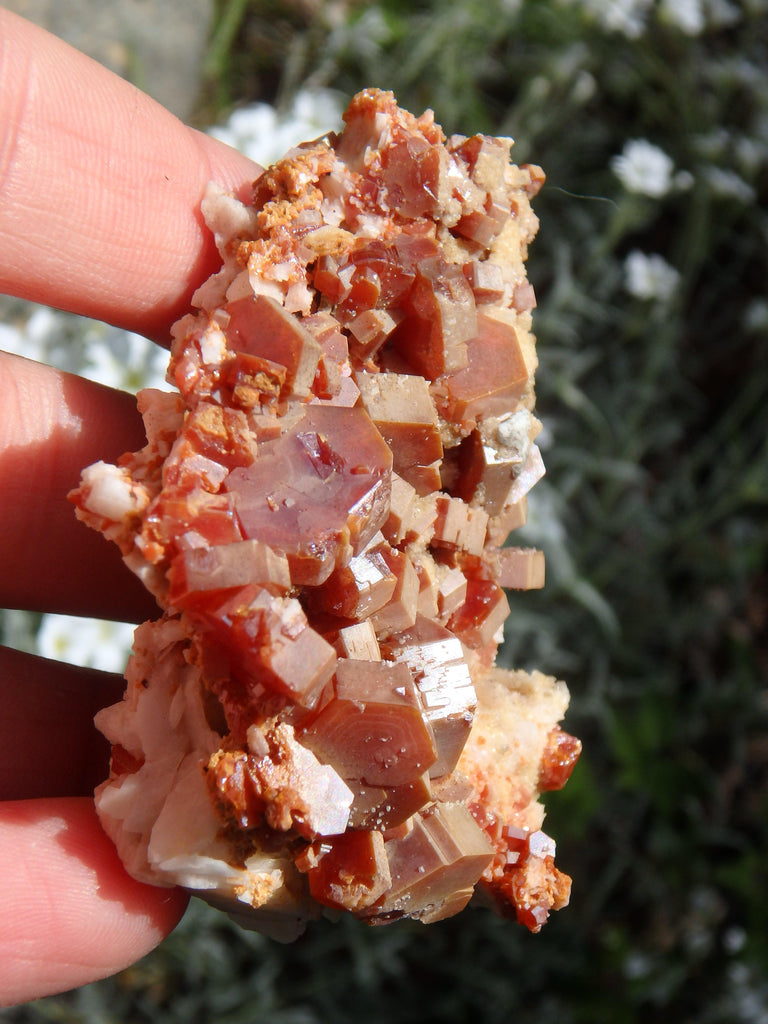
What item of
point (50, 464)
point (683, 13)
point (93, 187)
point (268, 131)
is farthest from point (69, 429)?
point (683, 13)

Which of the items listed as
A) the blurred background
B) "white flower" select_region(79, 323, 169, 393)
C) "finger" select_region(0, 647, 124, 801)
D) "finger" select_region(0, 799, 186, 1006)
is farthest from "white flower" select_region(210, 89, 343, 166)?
"finger" select_region(0, 799, 186, 1006)

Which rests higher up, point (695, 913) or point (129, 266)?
point (129, 266)

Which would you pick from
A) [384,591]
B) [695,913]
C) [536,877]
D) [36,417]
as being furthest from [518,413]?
[695,913]

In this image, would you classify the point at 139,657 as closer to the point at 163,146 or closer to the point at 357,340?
the point at 357,340

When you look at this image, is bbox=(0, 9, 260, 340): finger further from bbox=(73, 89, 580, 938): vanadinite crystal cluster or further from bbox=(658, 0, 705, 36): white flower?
bbox=(658, 0, 705, 36): white flower

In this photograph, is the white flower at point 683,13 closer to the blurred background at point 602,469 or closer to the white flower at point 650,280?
the blurred background at point 602,469

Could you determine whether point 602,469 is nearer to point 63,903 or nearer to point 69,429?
point 69,429

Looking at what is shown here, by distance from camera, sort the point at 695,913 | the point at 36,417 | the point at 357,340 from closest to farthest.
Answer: the point at 357,340 → the point at 36,417 → the point at 695,913
